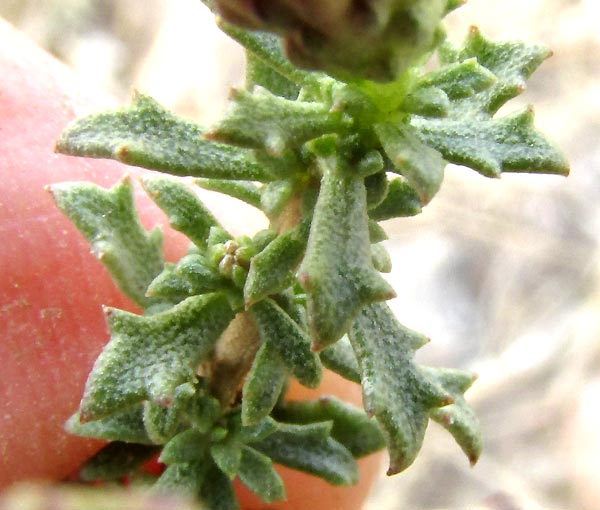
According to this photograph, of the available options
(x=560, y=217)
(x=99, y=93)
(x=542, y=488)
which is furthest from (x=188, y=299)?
(x=560, y=217)

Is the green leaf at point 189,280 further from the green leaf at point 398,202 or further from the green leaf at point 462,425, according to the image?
the green leaf at point 462,425

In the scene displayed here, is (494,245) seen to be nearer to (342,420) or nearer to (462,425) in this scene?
(342,420)

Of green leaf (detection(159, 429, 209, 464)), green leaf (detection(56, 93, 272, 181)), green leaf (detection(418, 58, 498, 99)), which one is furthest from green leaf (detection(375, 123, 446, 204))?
green leaf (detection(159, 429, 209, 464))

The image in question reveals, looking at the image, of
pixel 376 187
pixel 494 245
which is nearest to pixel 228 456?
pixel 376 187

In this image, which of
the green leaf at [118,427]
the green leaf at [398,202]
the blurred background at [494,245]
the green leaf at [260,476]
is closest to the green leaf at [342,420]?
the green leaf at [260,476]

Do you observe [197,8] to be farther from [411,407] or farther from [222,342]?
A: [411,407]

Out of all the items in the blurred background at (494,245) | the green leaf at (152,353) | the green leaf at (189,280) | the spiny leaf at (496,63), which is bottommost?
the green leaf at (152,353)
